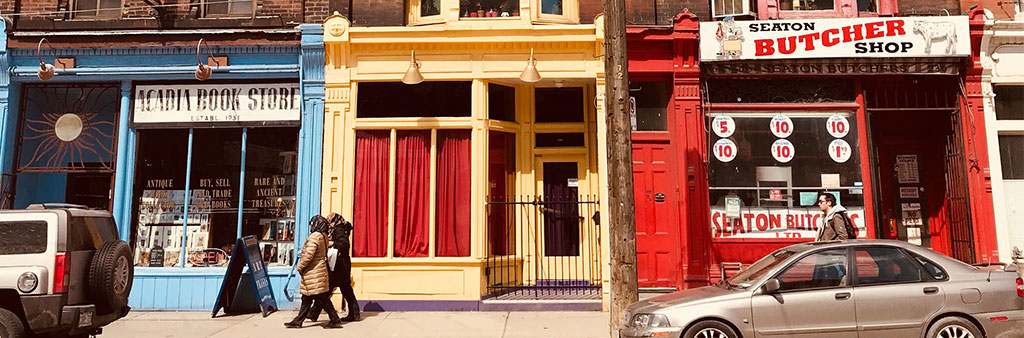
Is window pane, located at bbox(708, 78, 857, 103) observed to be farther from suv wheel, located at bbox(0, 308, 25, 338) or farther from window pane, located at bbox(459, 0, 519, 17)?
suv wheel, located at bbox(0, 308, 25, 338)

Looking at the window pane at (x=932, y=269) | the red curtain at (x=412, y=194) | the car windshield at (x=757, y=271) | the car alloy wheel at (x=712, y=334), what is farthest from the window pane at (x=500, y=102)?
the window pane at (x=932, y=269)

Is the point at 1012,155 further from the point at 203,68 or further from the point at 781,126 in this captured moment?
the point at 203,68

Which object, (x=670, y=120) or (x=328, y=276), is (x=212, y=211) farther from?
(x=670, y=120)

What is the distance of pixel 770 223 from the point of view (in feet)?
32.6

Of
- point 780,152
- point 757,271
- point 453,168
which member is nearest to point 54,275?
point 453,168

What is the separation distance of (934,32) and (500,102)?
7.05m

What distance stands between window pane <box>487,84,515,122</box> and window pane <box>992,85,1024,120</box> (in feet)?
26.2

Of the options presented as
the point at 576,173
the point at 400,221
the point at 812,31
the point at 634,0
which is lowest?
the point at 400,221

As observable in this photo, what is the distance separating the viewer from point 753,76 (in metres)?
10.1

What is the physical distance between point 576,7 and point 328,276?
5799 millimetres

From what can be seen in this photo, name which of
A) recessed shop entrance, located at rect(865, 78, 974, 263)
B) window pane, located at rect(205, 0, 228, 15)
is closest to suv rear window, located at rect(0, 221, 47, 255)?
window pane, located at rect(205, 0, 228, 15)

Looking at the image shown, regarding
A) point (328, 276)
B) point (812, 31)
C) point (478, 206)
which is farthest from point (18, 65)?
point (812, 31)

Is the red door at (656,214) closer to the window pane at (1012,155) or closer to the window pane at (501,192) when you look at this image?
the window pane at (501,192)

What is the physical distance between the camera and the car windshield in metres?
6.40
